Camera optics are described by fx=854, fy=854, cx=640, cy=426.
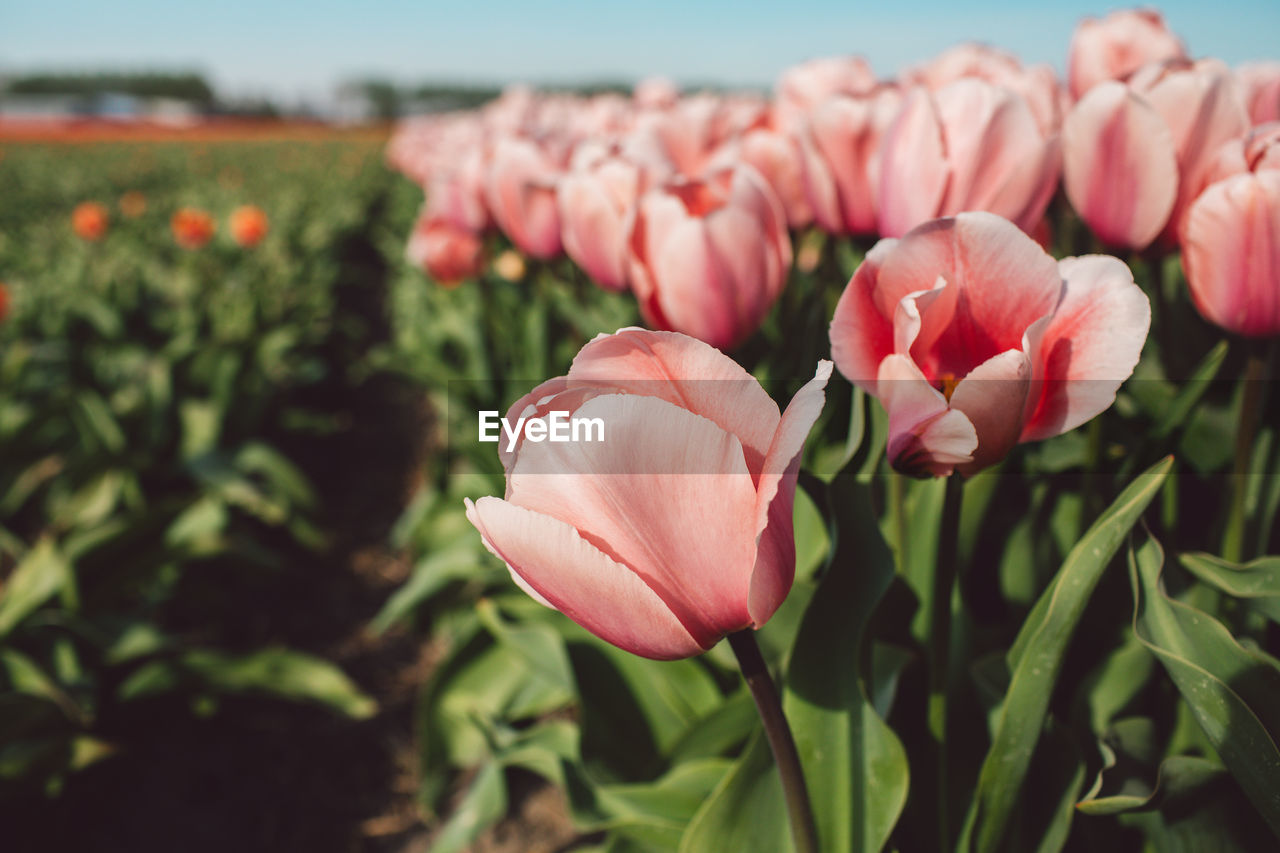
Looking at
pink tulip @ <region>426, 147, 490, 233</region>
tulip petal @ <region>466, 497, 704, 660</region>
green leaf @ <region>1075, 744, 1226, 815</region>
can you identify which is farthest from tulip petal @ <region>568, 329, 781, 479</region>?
pink tulip @ <region>426, 147, 490, 233</region>

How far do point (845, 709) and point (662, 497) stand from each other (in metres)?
0.49

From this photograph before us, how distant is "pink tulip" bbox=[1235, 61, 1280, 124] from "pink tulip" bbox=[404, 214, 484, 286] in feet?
6.50

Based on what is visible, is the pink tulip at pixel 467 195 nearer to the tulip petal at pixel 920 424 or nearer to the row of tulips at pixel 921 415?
the row of tulips at pixel 921 415

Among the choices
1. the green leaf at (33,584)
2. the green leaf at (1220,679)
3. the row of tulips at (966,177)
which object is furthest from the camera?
the green leaf at (33,584)

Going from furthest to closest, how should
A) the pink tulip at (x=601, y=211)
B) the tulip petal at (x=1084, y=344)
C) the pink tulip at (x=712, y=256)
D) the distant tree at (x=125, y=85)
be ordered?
the distant tree at (x=125, y=85) < the pink tulip at (x=601, y=211) < the pink tulip at (x=712, y=256) < the tulip petal at (x=1084, y=344)

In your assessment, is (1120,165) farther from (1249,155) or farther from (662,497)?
(662,497)

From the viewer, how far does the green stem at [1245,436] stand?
3.09ft

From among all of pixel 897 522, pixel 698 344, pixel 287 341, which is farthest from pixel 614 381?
pixel 287 341

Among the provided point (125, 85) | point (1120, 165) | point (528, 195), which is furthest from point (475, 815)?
point (125, 85)

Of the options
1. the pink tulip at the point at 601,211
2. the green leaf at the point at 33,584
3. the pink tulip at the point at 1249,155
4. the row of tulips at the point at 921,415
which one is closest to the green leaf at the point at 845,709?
the row of tulips at the point at 921,415

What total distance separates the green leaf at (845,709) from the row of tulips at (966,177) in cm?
38

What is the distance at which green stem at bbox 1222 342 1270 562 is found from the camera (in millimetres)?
941

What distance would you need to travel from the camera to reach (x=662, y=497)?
1.87 ft

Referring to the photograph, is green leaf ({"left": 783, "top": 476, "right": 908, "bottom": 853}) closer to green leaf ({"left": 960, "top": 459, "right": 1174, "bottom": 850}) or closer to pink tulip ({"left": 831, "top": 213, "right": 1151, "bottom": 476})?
green leaf ({"left": 960, "top": 459, "right": 1174, "bottom": 850})
